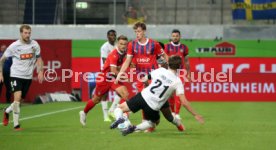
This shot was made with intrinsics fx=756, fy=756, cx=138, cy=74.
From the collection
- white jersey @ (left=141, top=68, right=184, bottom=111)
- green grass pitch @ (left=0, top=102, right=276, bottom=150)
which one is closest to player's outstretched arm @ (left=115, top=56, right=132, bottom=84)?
green grass pitch @ (left=0, top=102, right=276, bottom=150)

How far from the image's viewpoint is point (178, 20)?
3466cm

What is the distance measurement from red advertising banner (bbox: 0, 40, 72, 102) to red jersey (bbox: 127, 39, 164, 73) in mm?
16072

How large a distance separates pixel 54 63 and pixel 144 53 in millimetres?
16668

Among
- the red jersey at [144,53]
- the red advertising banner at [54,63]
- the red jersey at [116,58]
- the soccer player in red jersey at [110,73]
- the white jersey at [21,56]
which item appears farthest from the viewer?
the red advertising banner at [54,63]

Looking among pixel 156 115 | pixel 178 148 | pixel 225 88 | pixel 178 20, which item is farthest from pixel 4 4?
pixel 178 148

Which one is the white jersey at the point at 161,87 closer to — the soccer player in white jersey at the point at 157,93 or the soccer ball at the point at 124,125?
the soccer player in white jersey at the point at 157,93

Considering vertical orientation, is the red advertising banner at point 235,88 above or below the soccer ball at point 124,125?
below

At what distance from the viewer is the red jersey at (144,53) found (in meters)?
15.8

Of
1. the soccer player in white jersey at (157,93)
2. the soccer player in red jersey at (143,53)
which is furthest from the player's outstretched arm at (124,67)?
the soccer player in white jersey at (157,93)

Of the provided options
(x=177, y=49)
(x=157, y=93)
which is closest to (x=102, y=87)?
A: (x=177, y=49)

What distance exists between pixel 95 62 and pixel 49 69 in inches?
78.0

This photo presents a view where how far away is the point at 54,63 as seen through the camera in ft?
105

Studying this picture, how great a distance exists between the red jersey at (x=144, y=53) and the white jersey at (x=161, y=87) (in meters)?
2.49

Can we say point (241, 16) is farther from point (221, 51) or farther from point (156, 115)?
point (156, 115)
